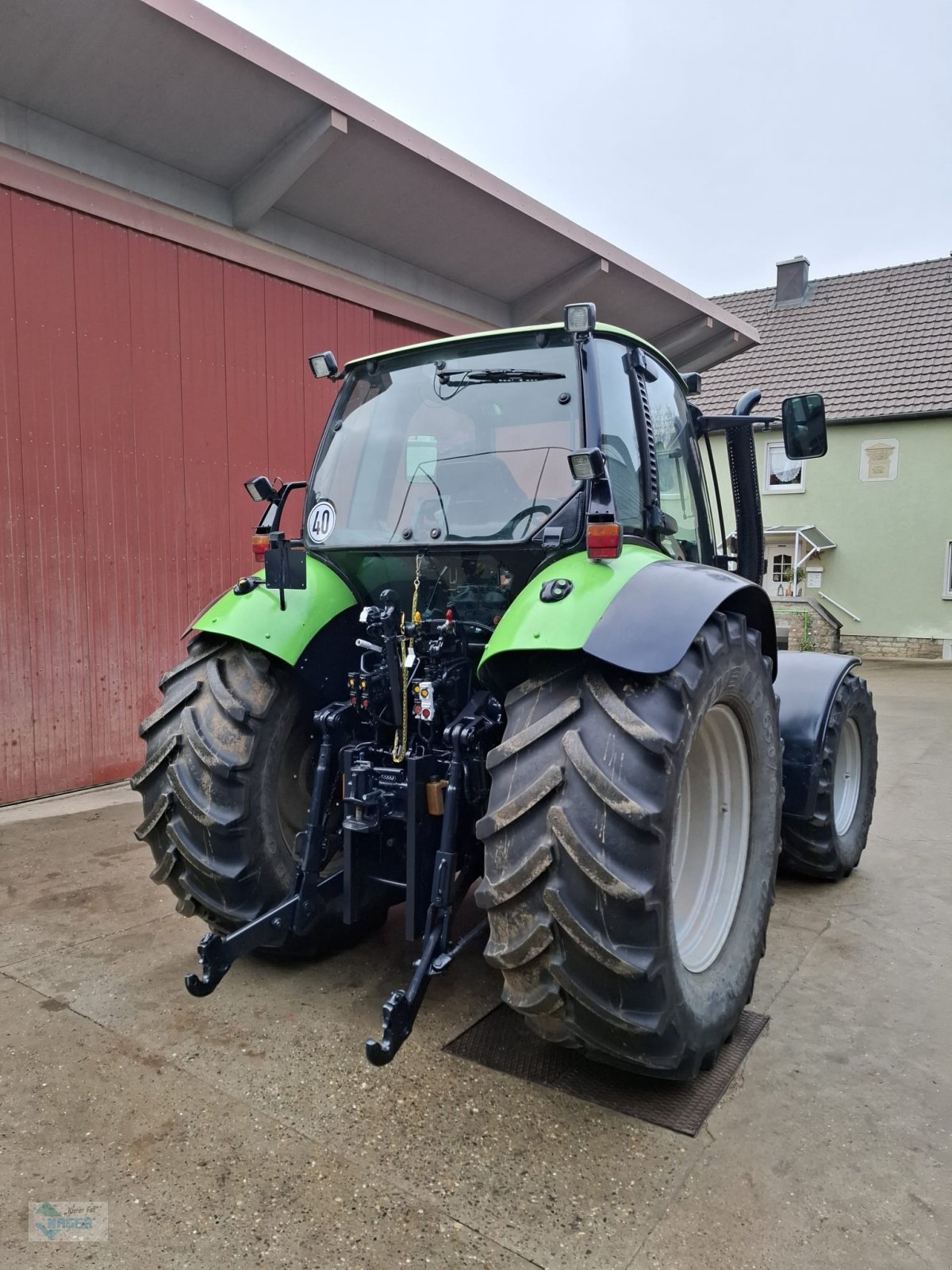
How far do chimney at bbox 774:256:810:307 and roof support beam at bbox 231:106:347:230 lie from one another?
17.6 metres

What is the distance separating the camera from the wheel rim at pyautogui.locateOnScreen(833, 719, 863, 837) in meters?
4.41

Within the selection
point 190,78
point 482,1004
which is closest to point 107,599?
point 190,78

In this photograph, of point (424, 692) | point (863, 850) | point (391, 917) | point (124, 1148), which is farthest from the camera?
point (863, 850)

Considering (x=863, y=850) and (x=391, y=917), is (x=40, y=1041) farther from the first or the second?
(x=863, y=850)

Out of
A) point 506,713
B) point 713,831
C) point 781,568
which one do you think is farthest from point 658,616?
point 781,568

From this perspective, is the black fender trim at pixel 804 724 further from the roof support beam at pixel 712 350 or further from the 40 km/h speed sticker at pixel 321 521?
the roof support beam at pixel 712 350

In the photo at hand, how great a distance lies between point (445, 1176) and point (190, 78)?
236 inches

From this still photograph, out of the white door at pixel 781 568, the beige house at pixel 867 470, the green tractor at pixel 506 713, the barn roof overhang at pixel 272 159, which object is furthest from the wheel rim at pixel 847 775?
the white door at pixel 781 568

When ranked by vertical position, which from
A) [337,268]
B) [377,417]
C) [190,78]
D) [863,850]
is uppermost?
[190,78]

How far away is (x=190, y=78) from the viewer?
17.7 ft

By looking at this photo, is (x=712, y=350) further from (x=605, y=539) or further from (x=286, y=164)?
(x=605, y=539)

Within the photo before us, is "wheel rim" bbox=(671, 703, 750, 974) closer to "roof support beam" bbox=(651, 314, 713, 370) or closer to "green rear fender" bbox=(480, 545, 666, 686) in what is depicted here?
"green rear fender" bbox=(480, 545, 666, 686)

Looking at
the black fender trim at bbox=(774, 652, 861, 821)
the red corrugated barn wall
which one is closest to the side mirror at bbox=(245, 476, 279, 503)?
the black fender trim at bbox=(774, 652, 861, 821)

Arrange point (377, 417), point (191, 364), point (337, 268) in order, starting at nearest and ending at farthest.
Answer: point (377, 417)
point (191, 364)
point (337, 268)
